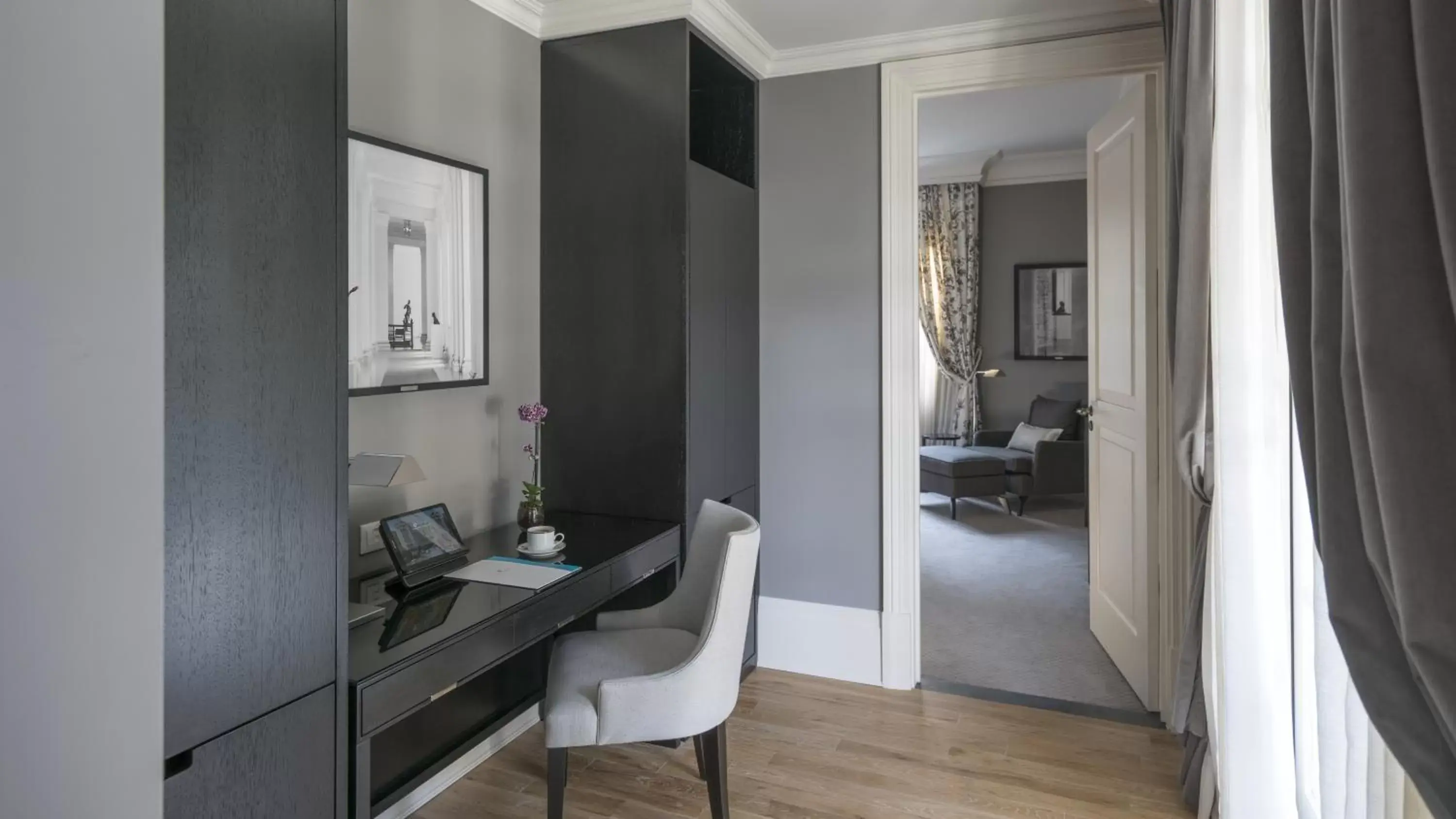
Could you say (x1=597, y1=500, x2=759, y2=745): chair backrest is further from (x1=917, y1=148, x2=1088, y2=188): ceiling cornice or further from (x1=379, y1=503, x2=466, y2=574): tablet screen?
(x1=917, y1=148, x2=1088, y2=188): ceiling cornice

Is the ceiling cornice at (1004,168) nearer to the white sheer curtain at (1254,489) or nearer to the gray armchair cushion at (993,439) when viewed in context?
the gray armchair cushion at (993,439)

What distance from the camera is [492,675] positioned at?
2680 mm

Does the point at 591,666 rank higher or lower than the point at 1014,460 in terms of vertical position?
lower

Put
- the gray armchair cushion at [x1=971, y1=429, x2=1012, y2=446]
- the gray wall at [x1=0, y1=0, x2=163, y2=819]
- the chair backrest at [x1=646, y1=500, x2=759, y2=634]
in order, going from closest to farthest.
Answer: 1. the gray wall at [x1=0, y1=0, x2=163, y2=819]
2. the chair backrest at [x1=646, y1=500, x2=759, y2=634]
3. the gray armchair cushion at [x1=971, y1=429, x2=1012, y2=446]

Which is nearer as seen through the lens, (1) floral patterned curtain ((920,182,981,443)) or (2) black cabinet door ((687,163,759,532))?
(2) black cabinet door ((687,163,759,532))

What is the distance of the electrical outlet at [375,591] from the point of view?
1.99 meters

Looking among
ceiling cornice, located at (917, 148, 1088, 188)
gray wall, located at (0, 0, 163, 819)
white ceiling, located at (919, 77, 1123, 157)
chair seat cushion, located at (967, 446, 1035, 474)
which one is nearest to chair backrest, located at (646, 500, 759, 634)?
gray wall, located at (0, 0, 163, 819)

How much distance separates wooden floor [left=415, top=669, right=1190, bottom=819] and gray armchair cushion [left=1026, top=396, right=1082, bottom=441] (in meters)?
3.78

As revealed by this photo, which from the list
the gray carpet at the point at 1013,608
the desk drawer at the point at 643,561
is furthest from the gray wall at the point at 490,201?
the gray carpet at the point at 1013,608

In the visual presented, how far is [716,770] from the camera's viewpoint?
7.23 feet

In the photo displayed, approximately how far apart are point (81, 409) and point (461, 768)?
1.86 metres

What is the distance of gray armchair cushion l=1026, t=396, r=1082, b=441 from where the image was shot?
21.0 feet

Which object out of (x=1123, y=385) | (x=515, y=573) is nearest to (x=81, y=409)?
(x=515, y=573)

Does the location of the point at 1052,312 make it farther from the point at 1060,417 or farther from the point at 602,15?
the point at 602,15
